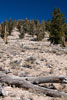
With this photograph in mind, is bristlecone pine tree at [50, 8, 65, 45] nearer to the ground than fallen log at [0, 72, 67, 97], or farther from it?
farther from it

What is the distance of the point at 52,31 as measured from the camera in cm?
2989

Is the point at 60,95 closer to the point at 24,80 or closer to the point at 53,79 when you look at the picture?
the point at 53,79

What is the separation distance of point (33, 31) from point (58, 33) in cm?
2924

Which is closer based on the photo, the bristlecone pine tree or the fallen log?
the fallen log

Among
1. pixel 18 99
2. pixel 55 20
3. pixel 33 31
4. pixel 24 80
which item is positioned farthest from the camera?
pixel 33 31

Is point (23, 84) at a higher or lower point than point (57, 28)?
lower

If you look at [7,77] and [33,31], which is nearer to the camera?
[7,77]

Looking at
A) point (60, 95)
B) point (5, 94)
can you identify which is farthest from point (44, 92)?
point (5, 94)

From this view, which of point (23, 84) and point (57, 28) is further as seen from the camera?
point (57, 28)

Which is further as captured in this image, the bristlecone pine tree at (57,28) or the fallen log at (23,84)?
the bristlecone pine tree at (57,28)

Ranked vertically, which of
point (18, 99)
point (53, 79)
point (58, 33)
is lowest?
point (18, 99)

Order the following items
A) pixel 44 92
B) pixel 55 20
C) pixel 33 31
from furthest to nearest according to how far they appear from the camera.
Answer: pixel 33 31, pixel 55 20, pixel 44 92

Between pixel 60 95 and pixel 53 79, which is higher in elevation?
pixel 53 79

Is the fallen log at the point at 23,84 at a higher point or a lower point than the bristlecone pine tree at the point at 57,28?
lower
